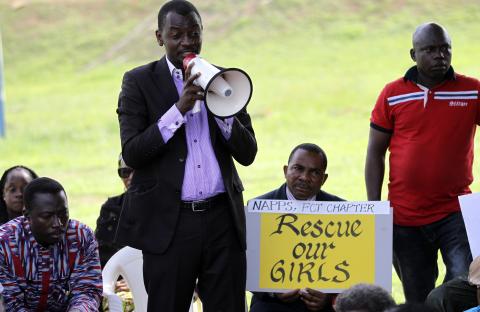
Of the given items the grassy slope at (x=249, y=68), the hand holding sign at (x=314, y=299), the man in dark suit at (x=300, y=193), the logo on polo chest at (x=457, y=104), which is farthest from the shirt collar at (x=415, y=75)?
the grassy slope at (x=249, y=68)

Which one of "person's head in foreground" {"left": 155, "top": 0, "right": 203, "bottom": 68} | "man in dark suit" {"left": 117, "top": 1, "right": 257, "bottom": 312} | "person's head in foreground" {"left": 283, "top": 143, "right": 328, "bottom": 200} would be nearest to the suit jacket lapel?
"man in dark suit" {"left": 117, "top": 1, "right": 257, "bottom": 312}

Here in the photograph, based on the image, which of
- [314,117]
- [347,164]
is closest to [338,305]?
[347,164]

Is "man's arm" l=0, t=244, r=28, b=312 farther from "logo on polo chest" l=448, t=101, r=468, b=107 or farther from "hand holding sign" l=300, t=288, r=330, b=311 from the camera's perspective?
"logo on polo chest" l=448, t=101, r=468, b=107

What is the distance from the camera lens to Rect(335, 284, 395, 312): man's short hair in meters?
5.62

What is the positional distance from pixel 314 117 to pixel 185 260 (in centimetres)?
1775

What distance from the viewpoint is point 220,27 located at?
1247 inches

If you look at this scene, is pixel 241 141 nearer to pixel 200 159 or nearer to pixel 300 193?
pixel 200 159

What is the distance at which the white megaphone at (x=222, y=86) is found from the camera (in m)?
5.34

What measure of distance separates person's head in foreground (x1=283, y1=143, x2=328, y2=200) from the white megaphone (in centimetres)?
139

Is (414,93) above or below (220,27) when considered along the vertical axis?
below

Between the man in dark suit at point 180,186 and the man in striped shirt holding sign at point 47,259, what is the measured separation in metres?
0.47

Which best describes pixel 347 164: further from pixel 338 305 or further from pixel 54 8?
pixel 54 8

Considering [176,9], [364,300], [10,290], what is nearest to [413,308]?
[364,300]

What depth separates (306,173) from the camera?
6.83 m
